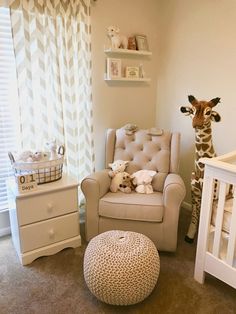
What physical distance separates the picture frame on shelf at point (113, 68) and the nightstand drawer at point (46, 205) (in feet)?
4.24

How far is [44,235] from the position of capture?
2.16 m

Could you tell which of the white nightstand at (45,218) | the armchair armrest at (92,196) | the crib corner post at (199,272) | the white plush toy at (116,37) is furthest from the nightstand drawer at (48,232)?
the white plush toy at (116,37)

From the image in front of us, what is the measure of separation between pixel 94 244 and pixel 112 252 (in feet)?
0.53

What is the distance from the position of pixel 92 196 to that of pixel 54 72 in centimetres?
117

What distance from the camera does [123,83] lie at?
2.94 m

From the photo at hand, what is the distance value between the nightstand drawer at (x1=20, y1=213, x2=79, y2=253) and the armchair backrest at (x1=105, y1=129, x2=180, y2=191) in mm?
726

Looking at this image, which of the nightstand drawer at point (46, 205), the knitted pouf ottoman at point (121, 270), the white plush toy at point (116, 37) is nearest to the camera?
the knitted pouf ottoman at point (121, 270)

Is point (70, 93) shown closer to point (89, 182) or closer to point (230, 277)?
point (89, 182)

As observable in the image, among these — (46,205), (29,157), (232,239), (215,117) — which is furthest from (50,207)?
(215,117)

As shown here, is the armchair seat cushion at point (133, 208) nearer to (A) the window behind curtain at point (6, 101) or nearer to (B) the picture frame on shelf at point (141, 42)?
(A) the window behind curtain at point (6, 101)

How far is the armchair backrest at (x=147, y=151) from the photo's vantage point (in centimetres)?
254

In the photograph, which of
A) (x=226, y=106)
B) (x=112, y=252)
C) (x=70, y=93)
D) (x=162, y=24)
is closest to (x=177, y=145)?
(x=226, y=106)

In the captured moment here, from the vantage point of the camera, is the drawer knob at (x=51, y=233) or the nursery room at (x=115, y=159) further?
the drawer knob at (x=51, y=233)

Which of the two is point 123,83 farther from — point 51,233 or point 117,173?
point 51,233
